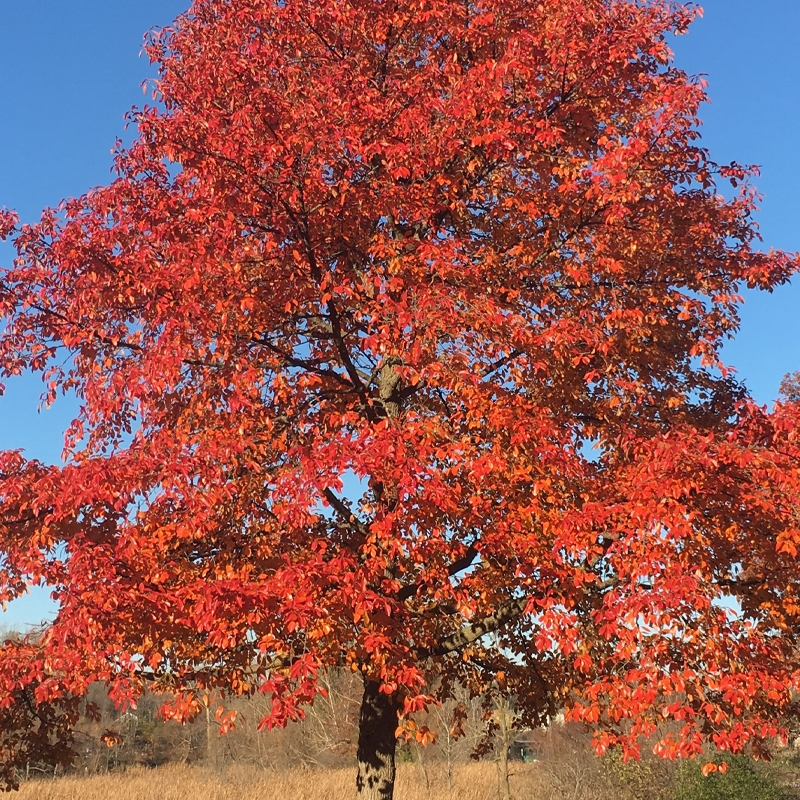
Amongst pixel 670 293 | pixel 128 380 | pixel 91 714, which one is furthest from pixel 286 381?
pixel 91 714

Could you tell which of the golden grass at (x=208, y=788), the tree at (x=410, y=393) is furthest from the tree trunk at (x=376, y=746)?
the golden grass at (x=208, y=788)

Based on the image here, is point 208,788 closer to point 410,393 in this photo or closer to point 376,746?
point 376,746

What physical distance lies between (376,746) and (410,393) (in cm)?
452

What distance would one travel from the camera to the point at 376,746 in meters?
9.30

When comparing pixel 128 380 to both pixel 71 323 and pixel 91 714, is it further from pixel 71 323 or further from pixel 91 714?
pixel 91 714

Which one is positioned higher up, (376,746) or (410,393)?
(410,393)

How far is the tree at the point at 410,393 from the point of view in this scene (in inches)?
256

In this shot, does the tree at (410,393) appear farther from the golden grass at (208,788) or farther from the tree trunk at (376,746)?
the golden grass at (208,788)

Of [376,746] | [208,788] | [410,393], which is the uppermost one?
[410,393]

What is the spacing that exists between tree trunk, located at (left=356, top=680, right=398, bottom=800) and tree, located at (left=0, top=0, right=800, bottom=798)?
43mm

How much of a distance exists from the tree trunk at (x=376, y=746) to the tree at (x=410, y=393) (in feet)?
0.14

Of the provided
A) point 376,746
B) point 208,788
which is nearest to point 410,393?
point 376,746

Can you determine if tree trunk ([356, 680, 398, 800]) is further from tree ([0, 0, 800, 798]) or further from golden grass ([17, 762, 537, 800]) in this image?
golden grass ([17, 762, 537, 800])

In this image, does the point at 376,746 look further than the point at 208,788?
No
